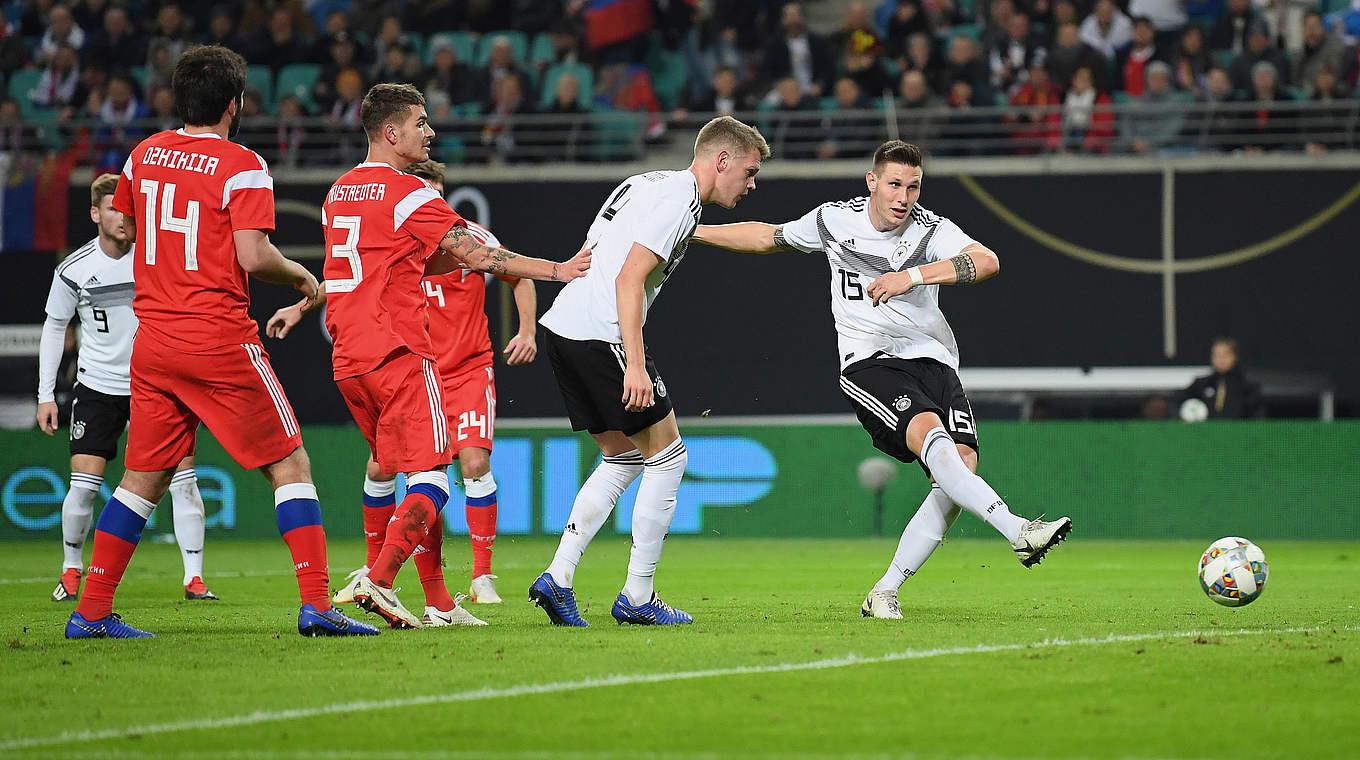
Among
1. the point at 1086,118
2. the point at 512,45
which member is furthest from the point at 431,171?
the point at 512,45

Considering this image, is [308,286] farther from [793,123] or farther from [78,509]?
[793,123]

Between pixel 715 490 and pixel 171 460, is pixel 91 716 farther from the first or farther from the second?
pixel 715 490

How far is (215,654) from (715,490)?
10.1 meters

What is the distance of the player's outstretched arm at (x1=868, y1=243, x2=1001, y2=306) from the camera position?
7.02 m

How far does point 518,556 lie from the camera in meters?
13.7

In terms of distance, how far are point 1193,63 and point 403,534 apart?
14.6 m

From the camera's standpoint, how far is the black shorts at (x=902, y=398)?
7.53m

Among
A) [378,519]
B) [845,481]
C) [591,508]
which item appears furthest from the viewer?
[845,481]

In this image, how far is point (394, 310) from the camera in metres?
6.75

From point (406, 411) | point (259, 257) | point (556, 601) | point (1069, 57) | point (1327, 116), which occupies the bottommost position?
point (556, 601)

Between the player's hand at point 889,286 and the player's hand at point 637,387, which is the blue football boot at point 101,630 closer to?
the player's hand at point 637,387

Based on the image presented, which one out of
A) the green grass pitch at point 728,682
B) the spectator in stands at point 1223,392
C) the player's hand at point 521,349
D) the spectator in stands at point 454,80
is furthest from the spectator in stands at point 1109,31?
the player's hand at point 521,349

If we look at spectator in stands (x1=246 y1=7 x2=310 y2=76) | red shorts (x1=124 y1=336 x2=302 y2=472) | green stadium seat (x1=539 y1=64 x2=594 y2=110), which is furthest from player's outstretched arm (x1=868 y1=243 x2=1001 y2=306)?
spectator in stands (x1=246 y1=7 x2=310 y2=76)

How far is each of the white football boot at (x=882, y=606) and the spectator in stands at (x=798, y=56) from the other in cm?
1260
